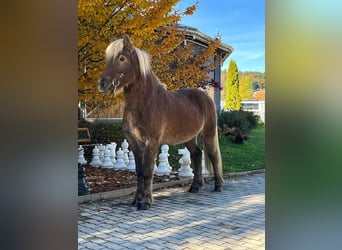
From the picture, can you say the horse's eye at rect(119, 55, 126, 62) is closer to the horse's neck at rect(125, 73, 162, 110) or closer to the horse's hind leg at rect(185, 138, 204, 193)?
the horse's neck at rect(125, 73, 162, 110)

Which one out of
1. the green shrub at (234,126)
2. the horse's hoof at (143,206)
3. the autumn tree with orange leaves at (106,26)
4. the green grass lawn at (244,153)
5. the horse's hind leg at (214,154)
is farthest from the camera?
the green shrub at (234,126)

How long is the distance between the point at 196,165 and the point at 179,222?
1.74 meters

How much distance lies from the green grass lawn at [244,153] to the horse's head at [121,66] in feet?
11.6

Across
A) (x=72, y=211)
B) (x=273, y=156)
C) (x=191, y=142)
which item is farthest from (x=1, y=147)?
(x=191, y=142)

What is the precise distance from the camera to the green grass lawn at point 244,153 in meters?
7.73

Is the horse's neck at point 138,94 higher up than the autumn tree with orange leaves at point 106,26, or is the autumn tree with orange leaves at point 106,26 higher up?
the autumn tree with orange leaves at point 106,26

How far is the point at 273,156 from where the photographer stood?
65 centimetres

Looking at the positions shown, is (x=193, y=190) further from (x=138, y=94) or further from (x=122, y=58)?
(x=122, y=58)

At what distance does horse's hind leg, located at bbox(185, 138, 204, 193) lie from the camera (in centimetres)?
518

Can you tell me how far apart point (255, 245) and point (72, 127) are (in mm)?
2543

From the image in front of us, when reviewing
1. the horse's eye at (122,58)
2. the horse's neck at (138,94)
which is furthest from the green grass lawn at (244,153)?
the horse's eye at (122,58)

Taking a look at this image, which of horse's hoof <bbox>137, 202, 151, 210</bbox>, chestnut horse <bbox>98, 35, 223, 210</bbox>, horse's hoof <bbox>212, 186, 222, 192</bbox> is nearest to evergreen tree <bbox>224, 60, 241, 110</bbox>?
horse's hoof <bbox>212, 186, 222, 192</bbox>

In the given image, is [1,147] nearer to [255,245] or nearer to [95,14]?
[255,245]

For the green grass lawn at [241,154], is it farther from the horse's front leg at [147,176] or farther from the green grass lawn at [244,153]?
the horse's front leg at [147,176]
